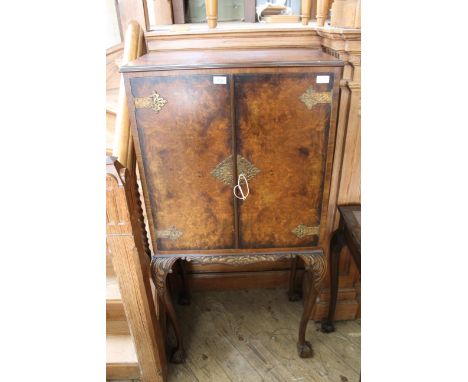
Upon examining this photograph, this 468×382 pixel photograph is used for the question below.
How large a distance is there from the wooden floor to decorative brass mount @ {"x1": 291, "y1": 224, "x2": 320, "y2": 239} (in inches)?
30.0

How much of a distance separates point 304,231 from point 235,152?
442 mm

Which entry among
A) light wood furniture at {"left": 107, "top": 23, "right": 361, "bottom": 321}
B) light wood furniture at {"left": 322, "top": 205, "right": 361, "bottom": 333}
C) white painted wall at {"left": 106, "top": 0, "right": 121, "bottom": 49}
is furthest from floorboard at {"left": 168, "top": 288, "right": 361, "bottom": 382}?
white painted wall at {"left": 106, "top": 0, "right": 121, "bottom": 49}

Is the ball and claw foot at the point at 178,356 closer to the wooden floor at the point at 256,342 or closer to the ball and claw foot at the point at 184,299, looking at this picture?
the wooden floor at the point at 256,342

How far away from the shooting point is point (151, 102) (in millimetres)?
1099

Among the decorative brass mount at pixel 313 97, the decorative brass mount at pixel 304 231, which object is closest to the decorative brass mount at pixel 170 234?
the decorative brass mount at pixel 304 231

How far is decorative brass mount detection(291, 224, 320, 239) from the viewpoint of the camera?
1.33 metres

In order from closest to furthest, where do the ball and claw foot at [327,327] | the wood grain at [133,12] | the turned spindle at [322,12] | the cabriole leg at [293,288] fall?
1. the turned spindle at [322,12]
2. the wood grain at [133,12]
3. the ball and claw foot at [327,327]
4. the cabriole leg at [293,288]

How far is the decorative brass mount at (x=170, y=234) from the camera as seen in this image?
1.33 meters

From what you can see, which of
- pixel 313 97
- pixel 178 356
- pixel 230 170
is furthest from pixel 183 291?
pixel 313 97

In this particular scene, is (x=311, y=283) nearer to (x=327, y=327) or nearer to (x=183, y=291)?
(x=327, y=327)

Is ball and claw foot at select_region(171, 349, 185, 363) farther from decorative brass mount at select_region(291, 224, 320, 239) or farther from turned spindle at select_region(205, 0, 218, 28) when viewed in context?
turned spindle at select_region(205, 0, 218, 28)
